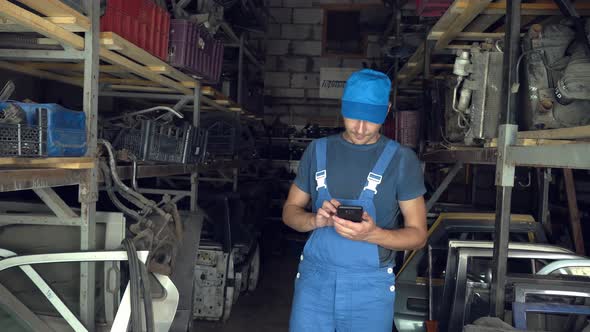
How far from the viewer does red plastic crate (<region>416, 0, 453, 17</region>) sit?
3614 mm

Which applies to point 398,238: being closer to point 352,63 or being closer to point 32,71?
point 32,71

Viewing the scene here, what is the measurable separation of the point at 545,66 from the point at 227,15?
14.6 feet

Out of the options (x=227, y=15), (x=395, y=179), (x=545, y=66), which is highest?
(x=227, y=15)

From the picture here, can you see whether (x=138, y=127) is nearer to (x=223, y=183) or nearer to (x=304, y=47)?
(x=223, y=183)

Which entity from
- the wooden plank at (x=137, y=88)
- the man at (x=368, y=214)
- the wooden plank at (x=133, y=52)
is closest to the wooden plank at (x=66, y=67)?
the wooden plank at (x=133, y=52)

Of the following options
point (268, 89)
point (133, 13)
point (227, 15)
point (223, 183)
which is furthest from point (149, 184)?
point (268, 89)

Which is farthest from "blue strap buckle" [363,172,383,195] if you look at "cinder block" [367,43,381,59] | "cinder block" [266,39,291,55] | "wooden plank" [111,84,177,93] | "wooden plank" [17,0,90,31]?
"cinder block" [266,39,291,55]

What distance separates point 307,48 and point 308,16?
0.57m

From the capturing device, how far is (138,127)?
10.8 feet

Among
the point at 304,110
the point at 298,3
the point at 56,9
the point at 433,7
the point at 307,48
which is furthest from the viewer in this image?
the point at 304,110

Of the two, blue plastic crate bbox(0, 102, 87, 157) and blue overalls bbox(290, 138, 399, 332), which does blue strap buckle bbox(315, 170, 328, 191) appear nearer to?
blue overalls bbox(290, 138, 399, 332)

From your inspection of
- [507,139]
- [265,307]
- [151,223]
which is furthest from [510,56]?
[265,307]

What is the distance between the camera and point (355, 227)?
2.02 m

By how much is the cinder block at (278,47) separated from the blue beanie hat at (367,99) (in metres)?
6.88
